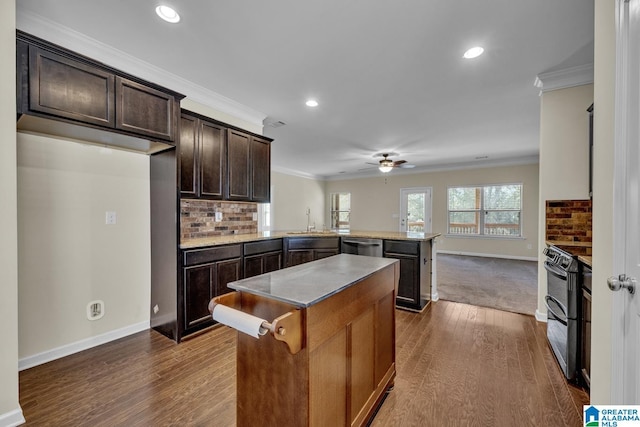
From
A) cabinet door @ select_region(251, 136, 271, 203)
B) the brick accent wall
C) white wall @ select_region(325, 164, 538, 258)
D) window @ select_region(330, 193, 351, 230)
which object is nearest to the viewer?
the brick accent wall

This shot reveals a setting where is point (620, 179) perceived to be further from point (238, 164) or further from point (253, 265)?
point (238, 164)

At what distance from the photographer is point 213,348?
2393mm

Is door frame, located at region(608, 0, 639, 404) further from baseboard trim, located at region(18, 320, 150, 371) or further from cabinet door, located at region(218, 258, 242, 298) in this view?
baseboard trim, located at region(18, 320, 150, 371)

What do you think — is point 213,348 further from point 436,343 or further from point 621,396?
point 621,396

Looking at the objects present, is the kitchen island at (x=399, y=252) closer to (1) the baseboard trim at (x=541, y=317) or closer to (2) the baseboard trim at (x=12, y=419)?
(1) the baseboard trim at (x=541, y=317)

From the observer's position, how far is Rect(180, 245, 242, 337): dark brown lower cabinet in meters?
2.50

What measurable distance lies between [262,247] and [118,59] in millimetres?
2357

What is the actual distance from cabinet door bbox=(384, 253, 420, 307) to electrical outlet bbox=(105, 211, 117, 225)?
10.3 feet

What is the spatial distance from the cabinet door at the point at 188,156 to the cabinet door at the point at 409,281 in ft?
8.45

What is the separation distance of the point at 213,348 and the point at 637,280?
9.07 ft

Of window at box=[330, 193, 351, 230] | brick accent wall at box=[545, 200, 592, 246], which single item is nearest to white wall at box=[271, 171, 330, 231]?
window at box=[330, 193, 351, 230]

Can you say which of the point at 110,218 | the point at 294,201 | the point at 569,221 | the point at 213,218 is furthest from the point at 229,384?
the point at 294,201

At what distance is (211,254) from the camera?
8.91 ft

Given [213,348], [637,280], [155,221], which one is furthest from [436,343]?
[155,221]
